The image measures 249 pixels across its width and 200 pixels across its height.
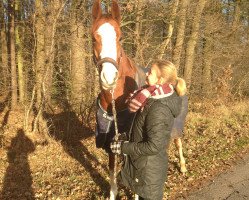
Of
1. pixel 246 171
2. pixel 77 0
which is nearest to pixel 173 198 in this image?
pixel 246 171

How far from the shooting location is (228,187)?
550cm

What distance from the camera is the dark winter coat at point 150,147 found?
9.51 feet

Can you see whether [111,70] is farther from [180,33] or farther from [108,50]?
[180,33]

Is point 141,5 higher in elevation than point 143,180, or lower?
higher

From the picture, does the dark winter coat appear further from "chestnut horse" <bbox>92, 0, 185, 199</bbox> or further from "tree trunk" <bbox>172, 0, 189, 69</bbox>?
"tree trunk" <bbox>172, 0, 189, 69</bbox>

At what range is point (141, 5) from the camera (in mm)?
8805

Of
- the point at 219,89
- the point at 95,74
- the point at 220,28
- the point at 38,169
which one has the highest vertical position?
the point at 220,28

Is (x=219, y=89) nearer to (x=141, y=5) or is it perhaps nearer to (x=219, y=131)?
(x=219, y=131)

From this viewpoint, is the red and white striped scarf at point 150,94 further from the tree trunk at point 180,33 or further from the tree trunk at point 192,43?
the tree trunk at point 192,43

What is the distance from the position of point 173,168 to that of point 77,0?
15.2ft

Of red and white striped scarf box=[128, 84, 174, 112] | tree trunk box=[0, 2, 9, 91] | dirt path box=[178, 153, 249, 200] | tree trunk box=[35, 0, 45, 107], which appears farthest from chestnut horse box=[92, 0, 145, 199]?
tree trunk box=[0, 2, 9, 91]

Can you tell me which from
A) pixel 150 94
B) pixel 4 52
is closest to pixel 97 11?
pixel 150 94

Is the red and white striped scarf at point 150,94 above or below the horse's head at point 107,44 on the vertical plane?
below

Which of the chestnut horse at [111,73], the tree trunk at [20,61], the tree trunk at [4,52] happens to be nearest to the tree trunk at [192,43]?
the tree trunk at [20,61]
